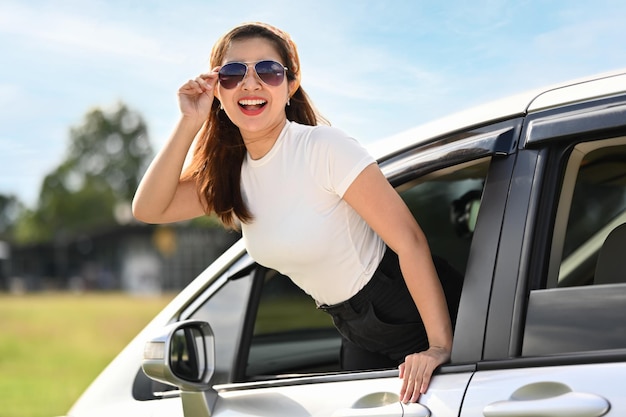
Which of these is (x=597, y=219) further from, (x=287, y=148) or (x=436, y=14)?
(x=287, y=148)

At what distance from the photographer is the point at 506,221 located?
7.18ft

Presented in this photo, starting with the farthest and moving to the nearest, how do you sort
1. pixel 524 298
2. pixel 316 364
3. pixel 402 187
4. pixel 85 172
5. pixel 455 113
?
pixel 85 172, pixel 316 364, pixel 402 187, pixel 455 113, pixel 524 298

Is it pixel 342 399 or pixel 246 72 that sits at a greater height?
pixel 246 72

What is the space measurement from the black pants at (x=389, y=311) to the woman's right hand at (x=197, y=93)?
667 mm

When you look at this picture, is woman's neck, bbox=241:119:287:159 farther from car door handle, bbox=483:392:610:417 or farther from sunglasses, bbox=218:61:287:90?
car door handle, bbox=483:392:610:417

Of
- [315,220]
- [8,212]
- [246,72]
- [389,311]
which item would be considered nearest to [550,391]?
[389,311]

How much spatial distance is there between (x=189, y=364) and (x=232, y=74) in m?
0.84

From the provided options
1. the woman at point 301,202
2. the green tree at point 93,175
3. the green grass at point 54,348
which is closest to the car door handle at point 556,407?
the woman at point 301,202

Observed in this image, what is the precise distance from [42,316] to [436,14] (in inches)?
1481

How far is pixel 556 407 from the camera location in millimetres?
1895

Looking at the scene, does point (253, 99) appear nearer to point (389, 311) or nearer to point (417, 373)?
point (389, 311)

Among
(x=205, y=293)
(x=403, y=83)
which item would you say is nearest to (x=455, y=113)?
(x=403, y=83)

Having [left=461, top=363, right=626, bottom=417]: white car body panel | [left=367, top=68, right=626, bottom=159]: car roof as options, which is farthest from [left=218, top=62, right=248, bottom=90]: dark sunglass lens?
[left=461, top=363, right=626, bottom=417]: white car body panel

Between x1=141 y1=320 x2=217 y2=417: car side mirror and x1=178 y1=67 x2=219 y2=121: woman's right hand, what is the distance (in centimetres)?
60
